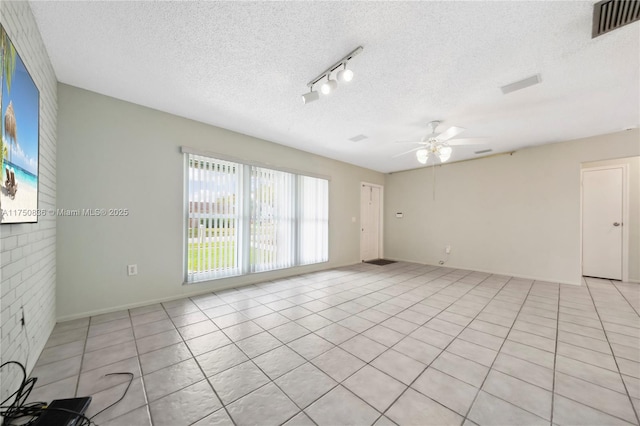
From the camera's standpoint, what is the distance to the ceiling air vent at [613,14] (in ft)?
4.99

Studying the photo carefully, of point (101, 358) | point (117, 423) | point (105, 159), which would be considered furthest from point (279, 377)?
point (105, 159)

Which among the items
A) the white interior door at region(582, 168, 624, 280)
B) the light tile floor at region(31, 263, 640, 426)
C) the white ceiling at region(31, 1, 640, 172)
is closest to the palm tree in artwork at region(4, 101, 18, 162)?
the white ceiling at region(31, 1, 640, 172)

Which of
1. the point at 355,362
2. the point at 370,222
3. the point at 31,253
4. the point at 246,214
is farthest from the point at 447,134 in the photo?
the point at 31,253

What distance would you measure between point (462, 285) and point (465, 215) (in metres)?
2.10

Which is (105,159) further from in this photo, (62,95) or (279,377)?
(279,377)

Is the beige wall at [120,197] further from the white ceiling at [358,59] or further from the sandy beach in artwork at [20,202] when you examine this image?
the sandy beach in artwork at [20,202]

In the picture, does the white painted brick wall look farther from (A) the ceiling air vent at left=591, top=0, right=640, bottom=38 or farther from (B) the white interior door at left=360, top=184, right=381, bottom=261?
(B) the white interior door at left=360, top=184, right=381, bottom=261

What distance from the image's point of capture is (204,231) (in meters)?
3.53

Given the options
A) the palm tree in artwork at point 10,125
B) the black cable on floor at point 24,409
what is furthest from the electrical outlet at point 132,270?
the palm tree in artwork at point 10,125

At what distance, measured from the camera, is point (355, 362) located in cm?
189

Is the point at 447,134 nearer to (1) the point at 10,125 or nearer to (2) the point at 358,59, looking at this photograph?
(2) the point at 358,59

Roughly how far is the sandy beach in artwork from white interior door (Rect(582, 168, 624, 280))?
8.29 meters

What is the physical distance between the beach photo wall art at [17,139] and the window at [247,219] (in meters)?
1.74

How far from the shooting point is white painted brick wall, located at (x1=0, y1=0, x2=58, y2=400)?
1.35m
